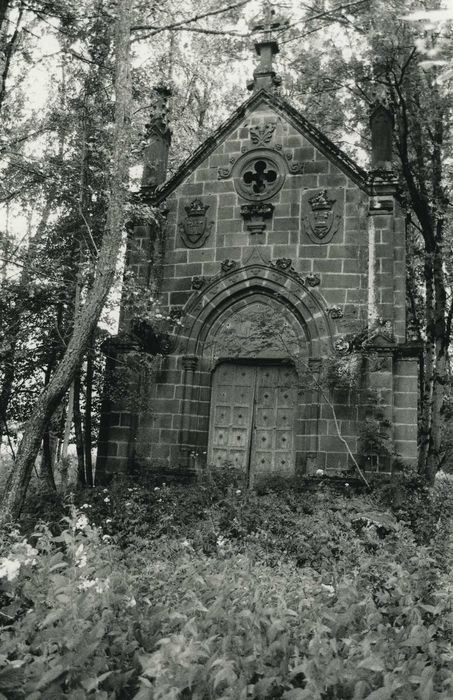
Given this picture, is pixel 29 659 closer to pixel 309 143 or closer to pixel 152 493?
pixel 152 493

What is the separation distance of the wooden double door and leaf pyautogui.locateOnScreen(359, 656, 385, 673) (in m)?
8.24

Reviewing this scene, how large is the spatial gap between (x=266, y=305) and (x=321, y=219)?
73.5 inches

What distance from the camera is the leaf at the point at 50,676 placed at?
8.90 feet

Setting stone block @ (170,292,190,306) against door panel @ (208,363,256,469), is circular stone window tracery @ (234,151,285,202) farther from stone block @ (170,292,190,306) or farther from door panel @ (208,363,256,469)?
door panel @ (208,363,256,469)

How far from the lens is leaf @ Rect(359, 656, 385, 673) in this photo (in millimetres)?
2850

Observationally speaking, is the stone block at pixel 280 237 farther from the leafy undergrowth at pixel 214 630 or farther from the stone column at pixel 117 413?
the leafy undergrowth at pixel 214 630

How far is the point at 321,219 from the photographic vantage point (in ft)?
38.7

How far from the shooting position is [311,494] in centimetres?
988

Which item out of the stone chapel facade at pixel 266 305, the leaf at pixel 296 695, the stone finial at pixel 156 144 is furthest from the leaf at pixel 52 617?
the stone finial at pixel 156 144

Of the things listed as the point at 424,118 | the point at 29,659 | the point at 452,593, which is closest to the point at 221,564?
the point at 452,593

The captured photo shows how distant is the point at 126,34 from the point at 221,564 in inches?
343

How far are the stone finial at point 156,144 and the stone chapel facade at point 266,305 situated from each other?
34 centimetres

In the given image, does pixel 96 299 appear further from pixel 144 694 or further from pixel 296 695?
pixel 296 695

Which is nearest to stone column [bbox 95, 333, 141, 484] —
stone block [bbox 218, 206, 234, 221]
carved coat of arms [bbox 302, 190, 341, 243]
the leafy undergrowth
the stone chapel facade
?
the stone chapel facade
